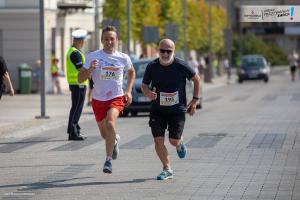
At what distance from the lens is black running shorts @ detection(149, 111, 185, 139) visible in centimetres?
1290

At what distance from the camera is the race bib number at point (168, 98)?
12.9 m

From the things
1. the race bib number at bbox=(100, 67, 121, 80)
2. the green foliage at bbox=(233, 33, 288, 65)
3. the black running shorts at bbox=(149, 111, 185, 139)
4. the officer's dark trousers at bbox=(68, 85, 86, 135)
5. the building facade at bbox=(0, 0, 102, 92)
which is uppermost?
the race bib number at bbox=(100, 67, 121, 80)

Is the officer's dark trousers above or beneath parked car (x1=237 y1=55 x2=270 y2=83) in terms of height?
above

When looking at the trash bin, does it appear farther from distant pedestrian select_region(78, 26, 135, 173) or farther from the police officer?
distant pedestrian select_region(78, 26, 135, 173)

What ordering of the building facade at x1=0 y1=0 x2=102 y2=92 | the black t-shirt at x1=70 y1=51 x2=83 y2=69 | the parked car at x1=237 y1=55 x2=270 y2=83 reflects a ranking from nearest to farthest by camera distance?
the black t-shirt at x1=70 y1=51 x2=83 y2=69 < the building facade at x1=0 y1=0 x2=102 y2=92 < the parked car at x1=237 y1=55 x2=270 y2=83

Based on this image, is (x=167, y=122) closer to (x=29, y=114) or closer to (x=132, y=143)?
(x=132, y=143)

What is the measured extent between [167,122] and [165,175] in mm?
728

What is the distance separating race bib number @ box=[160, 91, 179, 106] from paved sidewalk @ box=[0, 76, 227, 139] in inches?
304

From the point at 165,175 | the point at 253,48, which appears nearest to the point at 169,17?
the point at 253,48

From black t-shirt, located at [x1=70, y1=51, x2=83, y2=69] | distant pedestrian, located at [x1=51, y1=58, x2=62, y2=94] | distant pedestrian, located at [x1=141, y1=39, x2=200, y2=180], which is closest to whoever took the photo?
distant pedestrian, located at [x1=141, y1=39, x2=200, y2=180]

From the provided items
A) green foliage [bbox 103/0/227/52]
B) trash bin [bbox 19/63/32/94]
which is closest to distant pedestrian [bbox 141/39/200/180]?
trash bin [bbox 19/63/32/94]

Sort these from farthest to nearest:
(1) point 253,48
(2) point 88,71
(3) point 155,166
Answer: (1) point 253,48 < (3) point 155,166 < (2) point 88,71

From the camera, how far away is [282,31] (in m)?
128

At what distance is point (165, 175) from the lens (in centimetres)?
1266
